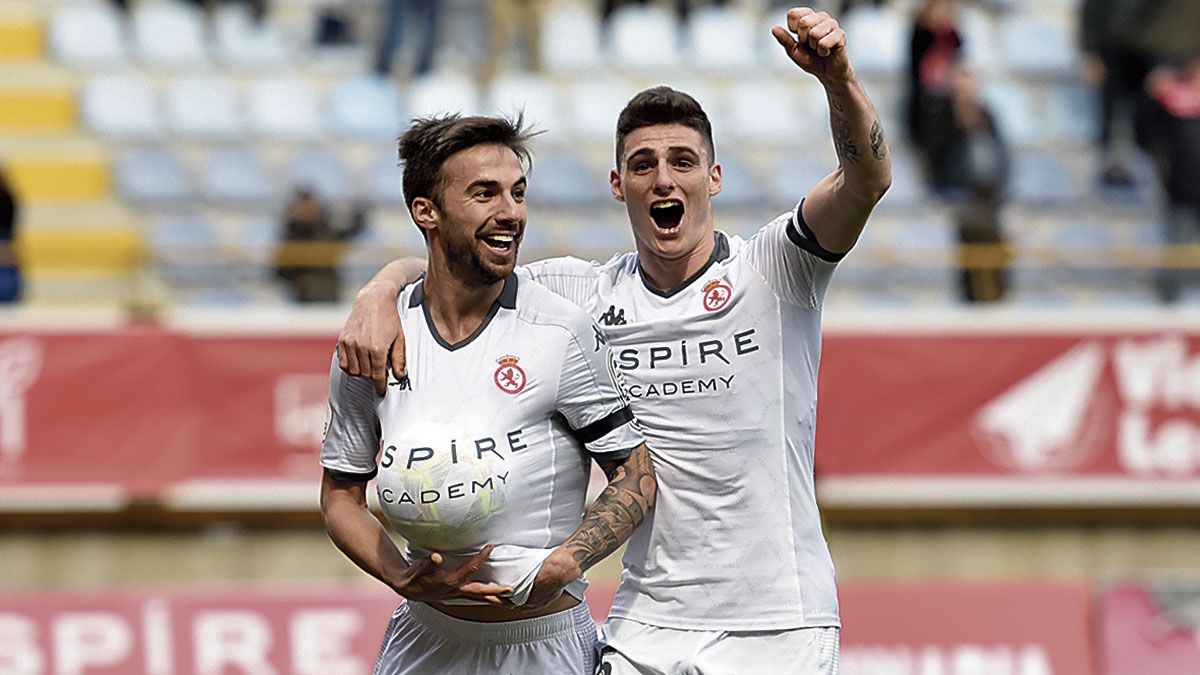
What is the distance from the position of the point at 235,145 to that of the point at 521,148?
28.6ft

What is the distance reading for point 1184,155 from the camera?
39.2ft

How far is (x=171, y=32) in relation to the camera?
13742 millimetres

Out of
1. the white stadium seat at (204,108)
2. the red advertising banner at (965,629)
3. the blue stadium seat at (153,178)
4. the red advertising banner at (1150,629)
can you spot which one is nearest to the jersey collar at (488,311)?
the red advertising banner at (965,629)

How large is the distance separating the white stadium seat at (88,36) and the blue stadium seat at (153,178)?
1.03m

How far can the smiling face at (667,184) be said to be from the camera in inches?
192

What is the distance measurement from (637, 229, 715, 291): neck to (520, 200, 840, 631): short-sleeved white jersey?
0.03 meters

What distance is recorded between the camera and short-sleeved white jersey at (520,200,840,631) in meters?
4.88

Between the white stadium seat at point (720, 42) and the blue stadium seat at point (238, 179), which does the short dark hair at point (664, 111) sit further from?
the white stadium seat at point (720, 42)

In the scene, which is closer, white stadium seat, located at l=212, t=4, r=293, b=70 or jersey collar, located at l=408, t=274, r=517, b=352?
jersey collar, located at l=408, t=274, r=517, b=352

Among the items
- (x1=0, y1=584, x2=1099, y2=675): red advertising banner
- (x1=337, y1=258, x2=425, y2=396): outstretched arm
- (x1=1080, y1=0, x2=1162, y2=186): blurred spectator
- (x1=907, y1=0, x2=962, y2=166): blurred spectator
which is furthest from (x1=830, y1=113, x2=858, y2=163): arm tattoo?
(x1=1080, y1=0, x2=1162, y2=186): blurred spectator

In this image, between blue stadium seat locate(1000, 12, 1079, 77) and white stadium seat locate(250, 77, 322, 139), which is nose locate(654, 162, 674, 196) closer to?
white stadium seat locate(250, 77, 322, 139)

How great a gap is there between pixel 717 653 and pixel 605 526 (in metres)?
0.53

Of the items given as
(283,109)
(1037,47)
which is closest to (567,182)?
(283,109)

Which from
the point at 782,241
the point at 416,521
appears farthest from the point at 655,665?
the point at 782,241
